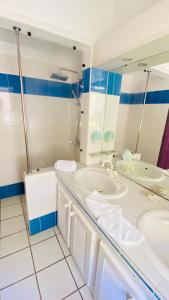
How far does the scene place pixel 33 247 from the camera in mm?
1431

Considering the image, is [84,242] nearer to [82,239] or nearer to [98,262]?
[82,239]

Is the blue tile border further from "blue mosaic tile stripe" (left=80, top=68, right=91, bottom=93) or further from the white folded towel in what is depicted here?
the white folded towel

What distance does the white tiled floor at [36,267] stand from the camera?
42.8 inches

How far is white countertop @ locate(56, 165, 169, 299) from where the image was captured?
52 centimetres

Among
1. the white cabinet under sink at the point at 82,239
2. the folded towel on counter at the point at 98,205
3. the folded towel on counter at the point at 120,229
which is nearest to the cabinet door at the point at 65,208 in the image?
the white cabinet under sink at the point at 82,239

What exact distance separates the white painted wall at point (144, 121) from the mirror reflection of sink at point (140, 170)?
7cm

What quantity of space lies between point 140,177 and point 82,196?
0.59m

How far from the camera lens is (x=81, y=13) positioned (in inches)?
45.4

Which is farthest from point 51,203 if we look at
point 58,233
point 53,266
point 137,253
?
point 137,253

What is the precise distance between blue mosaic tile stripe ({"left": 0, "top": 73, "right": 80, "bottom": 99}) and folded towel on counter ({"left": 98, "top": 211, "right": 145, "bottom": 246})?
177 cm

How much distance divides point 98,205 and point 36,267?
94 centimetres

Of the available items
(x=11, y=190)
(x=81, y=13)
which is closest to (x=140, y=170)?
(x=81, y=13)

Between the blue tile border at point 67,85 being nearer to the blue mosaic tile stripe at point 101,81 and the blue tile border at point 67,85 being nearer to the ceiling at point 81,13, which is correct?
the blue mosaic tile stripe at point 101,81

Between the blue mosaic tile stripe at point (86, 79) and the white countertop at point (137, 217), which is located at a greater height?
the blue mosaic tile stripe at point (86, 79)
